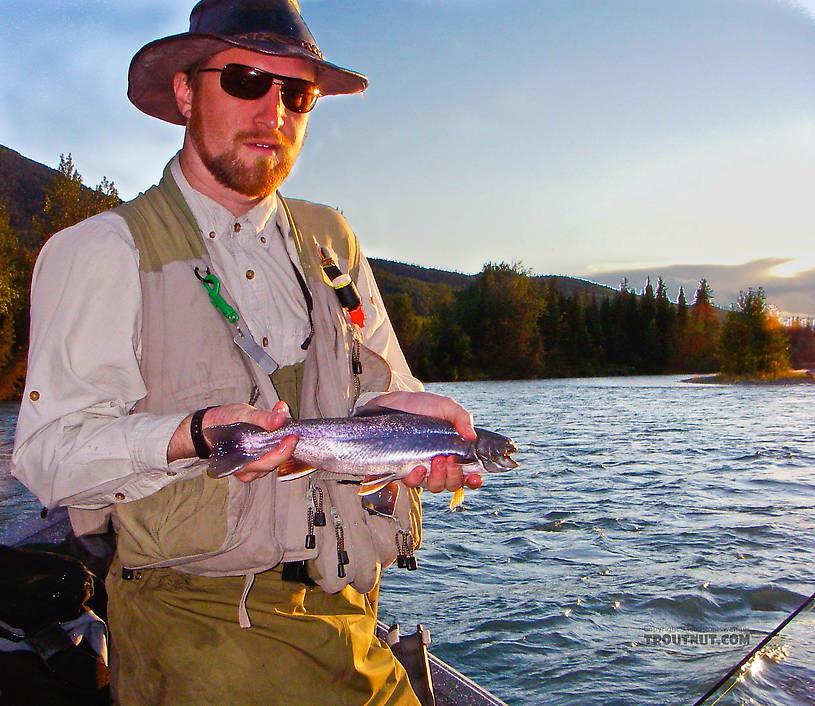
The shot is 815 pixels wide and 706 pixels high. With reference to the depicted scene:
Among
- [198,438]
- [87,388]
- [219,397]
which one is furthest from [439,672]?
[87,388]

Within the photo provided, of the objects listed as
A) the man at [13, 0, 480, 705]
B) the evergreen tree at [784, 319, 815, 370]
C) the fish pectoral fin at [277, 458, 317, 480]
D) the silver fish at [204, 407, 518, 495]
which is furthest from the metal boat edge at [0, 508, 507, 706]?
the evergreen tree at [784, 319, 815, 370]

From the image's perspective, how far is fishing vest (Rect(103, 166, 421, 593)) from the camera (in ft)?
9.13

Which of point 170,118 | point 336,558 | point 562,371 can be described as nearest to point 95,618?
point 336,558

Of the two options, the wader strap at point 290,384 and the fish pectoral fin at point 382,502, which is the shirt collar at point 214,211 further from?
the fish pectoral fin at point 382,502

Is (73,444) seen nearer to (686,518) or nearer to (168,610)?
(168,610)

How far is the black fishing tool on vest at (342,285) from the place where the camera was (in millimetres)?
3379

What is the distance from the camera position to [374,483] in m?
3.19

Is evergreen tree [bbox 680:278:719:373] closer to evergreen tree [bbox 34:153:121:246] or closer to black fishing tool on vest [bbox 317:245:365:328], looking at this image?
evergreen tree [bbox 34:153:121:246]

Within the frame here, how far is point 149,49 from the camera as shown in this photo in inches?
129

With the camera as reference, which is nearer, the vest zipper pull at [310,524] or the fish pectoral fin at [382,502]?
the vest zipper pull at [310,524]

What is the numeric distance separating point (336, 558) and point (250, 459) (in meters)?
0.67

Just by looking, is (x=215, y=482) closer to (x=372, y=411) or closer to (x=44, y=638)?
(x=372, y=411)

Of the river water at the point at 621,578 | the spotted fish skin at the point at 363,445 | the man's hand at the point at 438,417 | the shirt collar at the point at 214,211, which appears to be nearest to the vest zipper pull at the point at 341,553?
the spotted fish skin at the point at 363,445

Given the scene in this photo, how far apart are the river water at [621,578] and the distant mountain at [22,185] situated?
15495cm
